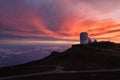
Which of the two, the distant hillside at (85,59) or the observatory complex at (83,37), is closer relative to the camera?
the distant hillside at (85,59)

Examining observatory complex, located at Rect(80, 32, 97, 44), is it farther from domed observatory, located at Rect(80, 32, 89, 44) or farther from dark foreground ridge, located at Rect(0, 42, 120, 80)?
dark foreground ridge, located at Rect(0, 42, 120, 80)

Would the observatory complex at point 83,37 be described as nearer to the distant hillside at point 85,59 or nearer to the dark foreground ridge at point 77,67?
the dark foreground ridge at point 77,67

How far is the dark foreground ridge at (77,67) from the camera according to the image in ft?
147

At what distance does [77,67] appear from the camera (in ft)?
197

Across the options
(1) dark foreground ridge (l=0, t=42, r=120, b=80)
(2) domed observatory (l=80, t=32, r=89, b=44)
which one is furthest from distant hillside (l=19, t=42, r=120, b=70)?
(2) domed observatory (l=80, t=32, r=89, b=44)

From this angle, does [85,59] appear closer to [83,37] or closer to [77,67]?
[77,67]

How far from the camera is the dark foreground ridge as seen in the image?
44719 mm

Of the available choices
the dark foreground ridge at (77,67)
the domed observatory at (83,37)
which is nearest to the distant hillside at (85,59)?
the dark foreground ridge at (77,67)

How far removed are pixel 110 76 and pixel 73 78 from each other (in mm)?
7806

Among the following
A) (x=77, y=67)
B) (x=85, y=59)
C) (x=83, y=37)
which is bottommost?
(x=77, y=67)

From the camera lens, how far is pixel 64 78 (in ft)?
141

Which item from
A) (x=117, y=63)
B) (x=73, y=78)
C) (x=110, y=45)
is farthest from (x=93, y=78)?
(x=110, y=45)

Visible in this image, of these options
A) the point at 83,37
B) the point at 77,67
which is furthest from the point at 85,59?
the point at 83,37

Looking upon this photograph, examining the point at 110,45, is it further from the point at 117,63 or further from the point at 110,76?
the point at 110,76
